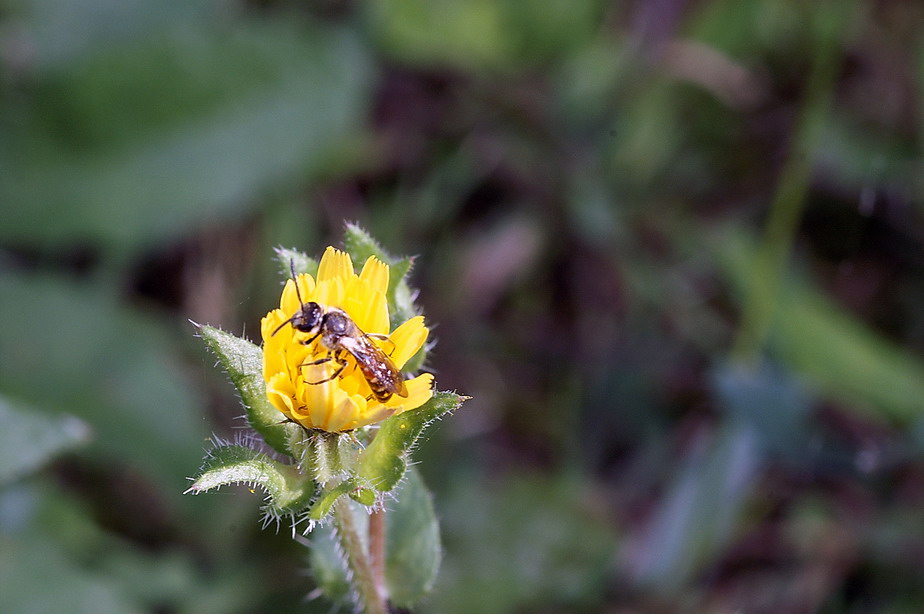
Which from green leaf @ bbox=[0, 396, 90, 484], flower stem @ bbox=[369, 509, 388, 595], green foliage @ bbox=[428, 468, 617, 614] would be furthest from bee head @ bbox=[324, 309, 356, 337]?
green foliage @ bbox=[428, 468, 617, 614]

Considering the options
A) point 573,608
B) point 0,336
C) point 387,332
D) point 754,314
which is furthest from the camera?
point 754,314

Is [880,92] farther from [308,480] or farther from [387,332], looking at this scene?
[308,480]

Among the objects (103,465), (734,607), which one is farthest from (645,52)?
(103,465)

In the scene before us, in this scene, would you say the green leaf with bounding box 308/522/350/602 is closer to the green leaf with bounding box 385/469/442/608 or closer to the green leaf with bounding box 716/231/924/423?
the green leaf with bounding box 385/469/442/608

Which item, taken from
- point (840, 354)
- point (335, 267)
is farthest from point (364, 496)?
point (840, 354)

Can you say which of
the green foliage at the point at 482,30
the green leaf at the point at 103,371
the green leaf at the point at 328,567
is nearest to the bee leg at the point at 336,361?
the green leaf at the point at 328,567

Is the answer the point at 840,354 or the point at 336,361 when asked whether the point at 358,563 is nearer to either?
the point at 336,361
